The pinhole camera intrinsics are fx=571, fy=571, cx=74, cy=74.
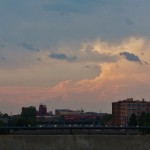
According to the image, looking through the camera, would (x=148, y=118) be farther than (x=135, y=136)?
Yes

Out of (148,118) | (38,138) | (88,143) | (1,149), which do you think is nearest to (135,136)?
(88,143)

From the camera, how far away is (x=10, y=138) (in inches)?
950

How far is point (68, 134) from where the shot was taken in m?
24.9

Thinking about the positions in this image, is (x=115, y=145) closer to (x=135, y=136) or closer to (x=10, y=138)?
(x=135, y=136)

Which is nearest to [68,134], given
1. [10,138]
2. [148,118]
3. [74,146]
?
[74,146]

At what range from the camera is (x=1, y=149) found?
24.1 m

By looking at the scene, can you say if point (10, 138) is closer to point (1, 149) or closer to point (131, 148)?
point (1, 149)

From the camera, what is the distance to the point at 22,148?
78.8 feet

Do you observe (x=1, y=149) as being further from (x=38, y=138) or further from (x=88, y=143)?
(x=88, y=143)

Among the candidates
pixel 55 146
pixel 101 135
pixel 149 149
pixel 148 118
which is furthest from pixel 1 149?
pixel 148 118

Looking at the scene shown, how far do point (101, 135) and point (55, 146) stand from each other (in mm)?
1984

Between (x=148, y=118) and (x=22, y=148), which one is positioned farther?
(x=148, y=118)

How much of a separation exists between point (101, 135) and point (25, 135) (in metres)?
3.21

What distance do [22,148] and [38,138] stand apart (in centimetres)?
79
